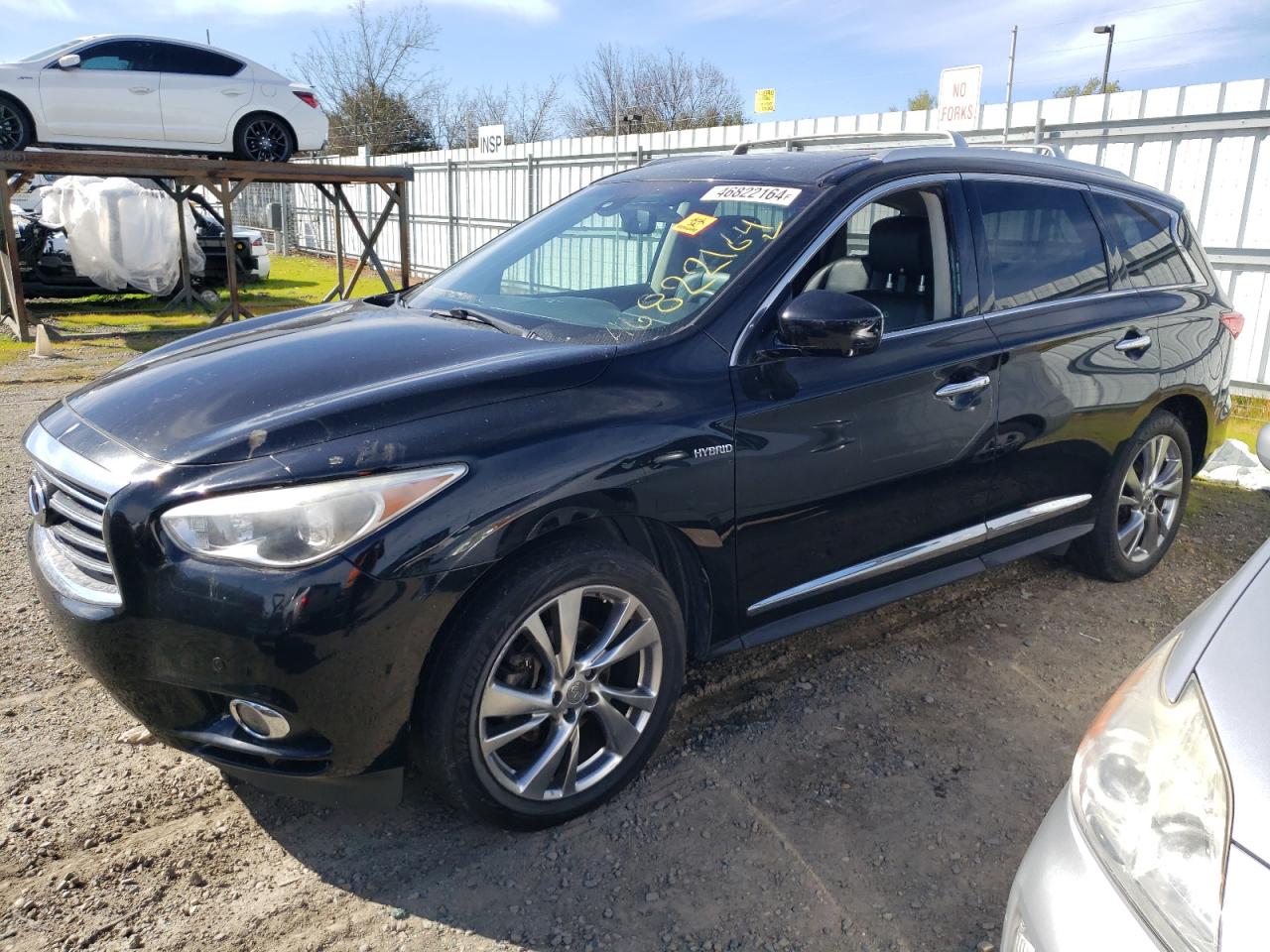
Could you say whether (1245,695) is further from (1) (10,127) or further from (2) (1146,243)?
(1) (10,127)

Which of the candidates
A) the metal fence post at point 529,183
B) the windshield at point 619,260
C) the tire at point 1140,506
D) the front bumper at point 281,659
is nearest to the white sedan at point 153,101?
the metal fence post at point 529,183

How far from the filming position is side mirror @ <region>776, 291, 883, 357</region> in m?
2.82

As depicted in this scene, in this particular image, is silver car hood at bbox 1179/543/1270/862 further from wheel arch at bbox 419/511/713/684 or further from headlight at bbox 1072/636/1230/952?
wheel arch at bbox 419/511/713/684

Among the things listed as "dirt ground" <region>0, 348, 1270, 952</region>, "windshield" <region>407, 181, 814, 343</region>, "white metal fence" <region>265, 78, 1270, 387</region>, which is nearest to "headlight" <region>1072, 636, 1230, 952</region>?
"dirt ground" <region>0, 348, 1270, 952</region>

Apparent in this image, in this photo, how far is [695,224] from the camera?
3318 mm

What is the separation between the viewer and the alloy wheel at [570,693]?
248cm

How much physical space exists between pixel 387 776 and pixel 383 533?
24.9 inches

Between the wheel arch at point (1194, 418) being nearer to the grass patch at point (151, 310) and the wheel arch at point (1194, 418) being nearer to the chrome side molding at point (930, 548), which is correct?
the chrome side molding at point (930, 548)

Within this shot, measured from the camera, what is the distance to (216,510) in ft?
7.10

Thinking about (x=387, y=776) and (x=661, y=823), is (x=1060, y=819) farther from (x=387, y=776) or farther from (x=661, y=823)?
(x=387, y=776)

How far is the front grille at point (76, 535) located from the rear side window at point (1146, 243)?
396 centimetres

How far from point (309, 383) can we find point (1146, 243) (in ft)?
12.1

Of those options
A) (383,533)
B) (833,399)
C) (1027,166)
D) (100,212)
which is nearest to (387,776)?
(383,533)

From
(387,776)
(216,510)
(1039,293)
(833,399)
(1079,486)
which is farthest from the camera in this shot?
(1079,486)
